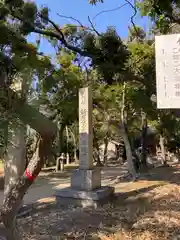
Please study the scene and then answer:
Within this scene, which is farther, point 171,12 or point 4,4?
point 4,4

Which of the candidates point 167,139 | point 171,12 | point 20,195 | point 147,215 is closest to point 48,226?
point 147,215

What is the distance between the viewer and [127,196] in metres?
8.53

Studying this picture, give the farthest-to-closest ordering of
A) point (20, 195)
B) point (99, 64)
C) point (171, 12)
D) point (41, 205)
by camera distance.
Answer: point (41, 205) < point (99, 64) < point (171, 12) < point (20, 195)

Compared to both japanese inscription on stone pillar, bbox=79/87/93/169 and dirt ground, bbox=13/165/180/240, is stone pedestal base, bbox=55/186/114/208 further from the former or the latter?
japanese inscription on stone pillar, bbox=79/87/93/169

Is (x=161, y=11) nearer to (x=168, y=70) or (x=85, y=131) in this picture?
(x=168, y=70)

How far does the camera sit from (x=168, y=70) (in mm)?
3672

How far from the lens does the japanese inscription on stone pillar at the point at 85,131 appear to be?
8.38 meters

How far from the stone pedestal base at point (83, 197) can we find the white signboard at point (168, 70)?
173 inches

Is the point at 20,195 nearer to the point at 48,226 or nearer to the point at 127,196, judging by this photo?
the point at 48,226

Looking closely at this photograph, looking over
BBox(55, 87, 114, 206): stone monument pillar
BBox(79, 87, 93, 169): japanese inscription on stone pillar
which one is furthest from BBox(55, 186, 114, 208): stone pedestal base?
BBox(79, 87, 93, 169): japanese inscription on stone pillar

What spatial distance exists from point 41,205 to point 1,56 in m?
5.71

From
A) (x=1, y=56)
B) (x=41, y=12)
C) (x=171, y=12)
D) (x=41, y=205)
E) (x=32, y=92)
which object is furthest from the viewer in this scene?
(x=41, y=205)

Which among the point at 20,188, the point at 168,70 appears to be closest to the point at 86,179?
Result: the point at 168,70

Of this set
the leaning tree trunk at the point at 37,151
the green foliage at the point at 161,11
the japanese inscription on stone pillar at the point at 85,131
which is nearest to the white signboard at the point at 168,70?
the green foliage at the point at 161,11
